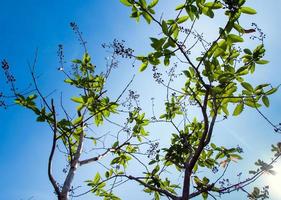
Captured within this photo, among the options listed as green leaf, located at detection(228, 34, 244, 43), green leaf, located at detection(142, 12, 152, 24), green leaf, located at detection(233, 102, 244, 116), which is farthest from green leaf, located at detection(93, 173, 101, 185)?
green leaf, located at detection(228, 34, 244, 43)

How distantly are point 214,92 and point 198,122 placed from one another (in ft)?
5.75

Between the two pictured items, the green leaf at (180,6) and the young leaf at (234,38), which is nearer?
the young leaf at (234,38)

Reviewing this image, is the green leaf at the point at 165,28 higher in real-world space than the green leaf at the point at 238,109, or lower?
higher

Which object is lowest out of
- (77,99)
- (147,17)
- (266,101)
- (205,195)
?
(205,195)

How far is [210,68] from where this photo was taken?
4.24m

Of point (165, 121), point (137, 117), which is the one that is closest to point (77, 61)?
A: point (137, 117)

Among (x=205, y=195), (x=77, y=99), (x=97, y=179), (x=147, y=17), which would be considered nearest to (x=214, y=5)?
(x=147, y=17)

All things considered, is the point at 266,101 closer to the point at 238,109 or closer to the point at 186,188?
the point at 238,109

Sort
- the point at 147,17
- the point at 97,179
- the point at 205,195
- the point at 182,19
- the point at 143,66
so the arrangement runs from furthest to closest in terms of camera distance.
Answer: the point at 97,179 → the point at 205,195 → the point at 143,66 → the point at 147,17 → the point at 182,19

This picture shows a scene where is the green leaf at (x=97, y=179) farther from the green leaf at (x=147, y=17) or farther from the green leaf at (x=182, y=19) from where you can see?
the green leaf at (x=182, y=19)

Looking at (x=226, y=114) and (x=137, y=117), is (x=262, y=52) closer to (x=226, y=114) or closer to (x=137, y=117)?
(x=226, y=114)

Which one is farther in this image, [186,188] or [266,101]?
[266,101]

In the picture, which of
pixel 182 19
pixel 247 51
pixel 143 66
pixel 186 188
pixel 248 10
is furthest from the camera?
pixel 143 66

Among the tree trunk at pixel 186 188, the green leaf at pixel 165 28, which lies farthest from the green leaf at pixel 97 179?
the green leaf at pixel 165 28
